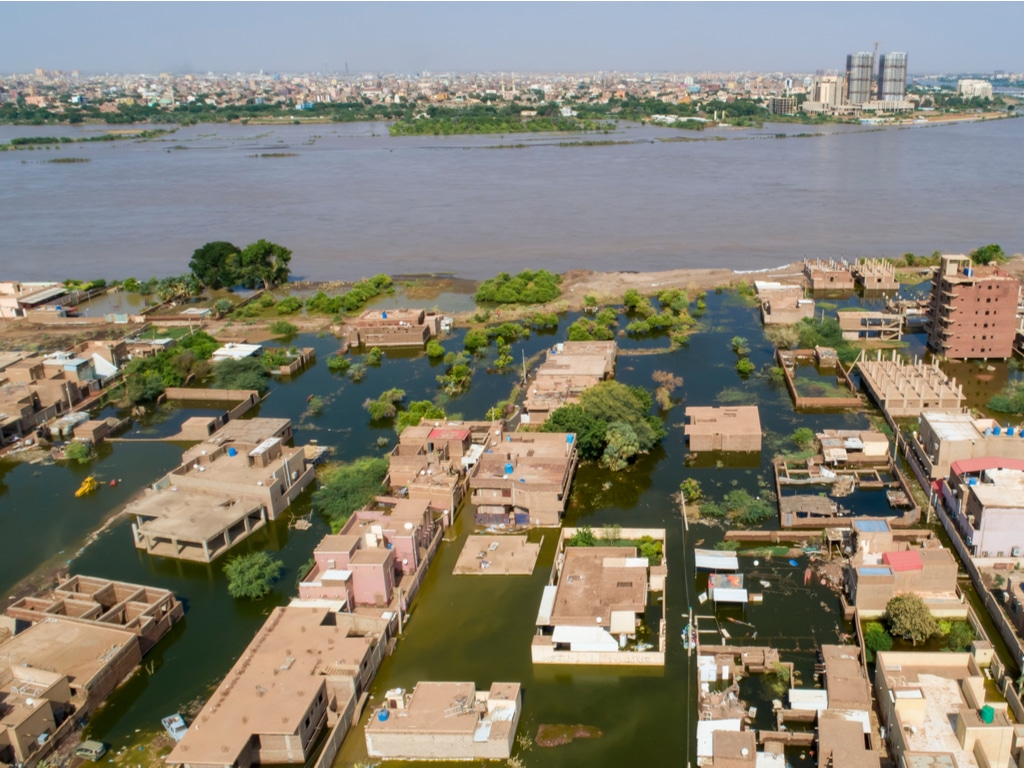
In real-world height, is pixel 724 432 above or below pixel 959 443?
below

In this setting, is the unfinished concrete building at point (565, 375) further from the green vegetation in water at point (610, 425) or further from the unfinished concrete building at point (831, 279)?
the unfinished concrete building at point (831, 279)

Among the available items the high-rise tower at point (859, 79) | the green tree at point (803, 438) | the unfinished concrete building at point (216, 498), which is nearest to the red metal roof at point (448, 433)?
the unfinished concrete building at point (216, 498)

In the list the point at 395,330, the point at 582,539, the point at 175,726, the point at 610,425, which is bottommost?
the point at 175,726

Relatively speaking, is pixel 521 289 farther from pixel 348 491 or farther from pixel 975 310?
pixel 348 491

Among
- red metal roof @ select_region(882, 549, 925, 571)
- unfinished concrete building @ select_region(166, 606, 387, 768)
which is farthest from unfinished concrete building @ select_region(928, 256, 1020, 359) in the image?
unfinished concrete building @ select_region(166, 606, 387, 768)

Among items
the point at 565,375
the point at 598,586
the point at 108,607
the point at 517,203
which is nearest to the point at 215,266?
the point at 565,375

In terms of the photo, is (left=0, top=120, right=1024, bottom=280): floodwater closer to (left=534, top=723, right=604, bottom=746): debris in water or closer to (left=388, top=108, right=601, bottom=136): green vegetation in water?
(left=388, top=108, right=601, bottom=136): green vegetation in water
